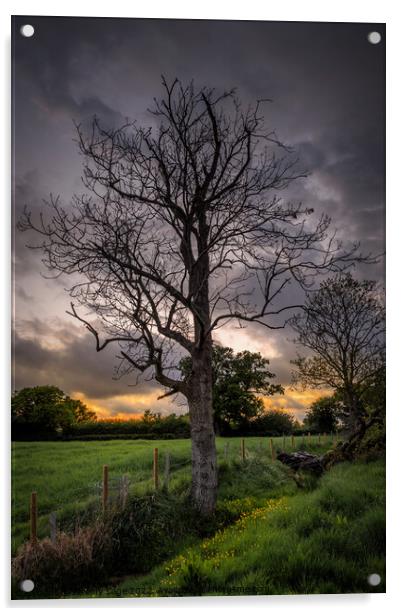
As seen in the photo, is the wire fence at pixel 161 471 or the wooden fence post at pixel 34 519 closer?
the wooden fence post at pixel 34 519

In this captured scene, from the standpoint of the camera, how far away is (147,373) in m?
5.59

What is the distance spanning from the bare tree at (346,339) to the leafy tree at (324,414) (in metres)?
0.09

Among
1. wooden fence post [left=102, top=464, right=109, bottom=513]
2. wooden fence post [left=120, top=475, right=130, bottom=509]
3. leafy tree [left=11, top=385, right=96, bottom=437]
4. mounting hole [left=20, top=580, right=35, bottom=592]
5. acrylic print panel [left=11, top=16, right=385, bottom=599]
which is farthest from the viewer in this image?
wooden fence post [left=120, top=475, right=130, bottom=509]

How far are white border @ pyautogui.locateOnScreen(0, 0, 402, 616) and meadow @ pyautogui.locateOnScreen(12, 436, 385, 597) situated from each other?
0.11m

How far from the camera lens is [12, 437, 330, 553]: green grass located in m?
4.99

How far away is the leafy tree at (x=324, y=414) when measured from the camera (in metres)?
5.63

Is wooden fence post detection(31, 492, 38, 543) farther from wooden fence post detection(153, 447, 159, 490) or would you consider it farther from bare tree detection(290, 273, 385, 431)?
bare tree detection(290, 273, 385, 431)

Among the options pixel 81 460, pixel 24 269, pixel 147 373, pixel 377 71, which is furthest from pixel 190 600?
pixel 377 71

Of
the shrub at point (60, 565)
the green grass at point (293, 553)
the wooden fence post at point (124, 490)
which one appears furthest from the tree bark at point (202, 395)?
the shrub at point (60, 565)

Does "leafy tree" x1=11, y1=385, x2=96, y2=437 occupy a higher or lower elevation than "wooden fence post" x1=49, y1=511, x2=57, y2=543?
higher

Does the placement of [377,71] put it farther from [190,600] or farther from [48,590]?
[48,590]

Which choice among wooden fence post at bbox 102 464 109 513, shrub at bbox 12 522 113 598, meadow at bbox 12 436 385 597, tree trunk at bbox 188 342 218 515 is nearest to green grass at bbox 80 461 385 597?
meadow at bbox 12 436 385 597
